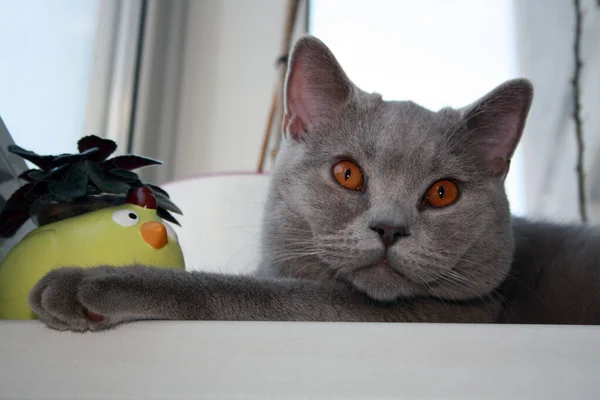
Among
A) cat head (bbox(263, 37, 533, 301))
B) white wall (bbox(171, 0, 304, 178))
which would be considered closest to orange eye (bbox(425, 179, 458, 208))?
cat head (bbox(263, 37, 533, 301))

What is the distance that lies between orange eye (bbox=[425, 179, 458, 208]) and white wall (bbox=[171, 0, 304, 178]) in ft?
4.15

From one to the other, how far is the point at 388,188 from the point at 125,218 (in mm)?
435

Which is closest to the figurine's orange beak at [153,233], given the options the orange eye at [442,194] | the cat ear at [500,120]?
the orange eye at [442,194]

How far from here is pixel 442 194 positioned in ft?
3.06

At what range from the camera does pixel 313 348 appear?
0.55 m

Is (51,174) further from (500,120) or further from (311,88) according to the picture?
(500,120)

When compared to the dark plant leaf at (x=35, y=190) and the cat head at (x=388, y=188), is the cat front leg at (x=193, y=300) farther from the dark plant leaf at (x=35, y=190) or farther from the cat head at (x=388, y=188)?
the dark plant leaf at (x=35, y=190)

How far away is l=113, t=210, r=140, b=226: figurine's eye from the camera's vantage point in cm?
81

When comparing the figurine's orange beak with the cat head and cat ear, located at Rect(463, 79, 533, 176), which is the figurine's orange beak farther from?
cat ear, located at Rect(463, 79, 533, 176)

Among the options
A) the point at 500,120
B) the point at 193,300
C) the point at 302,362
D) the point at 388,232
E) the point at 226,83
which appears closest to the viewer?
the point at 302,362

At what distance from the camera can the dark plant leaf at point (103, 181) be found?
836 millimetres

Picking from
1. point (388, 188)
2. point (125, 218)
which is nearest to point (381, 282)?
point (388, 188)

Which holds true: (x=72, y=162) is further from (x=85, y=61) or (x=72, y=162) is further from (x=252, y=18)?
(x=252, y=18)

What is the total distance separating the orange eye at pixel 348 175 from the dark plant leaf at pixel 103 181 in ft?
1.21
